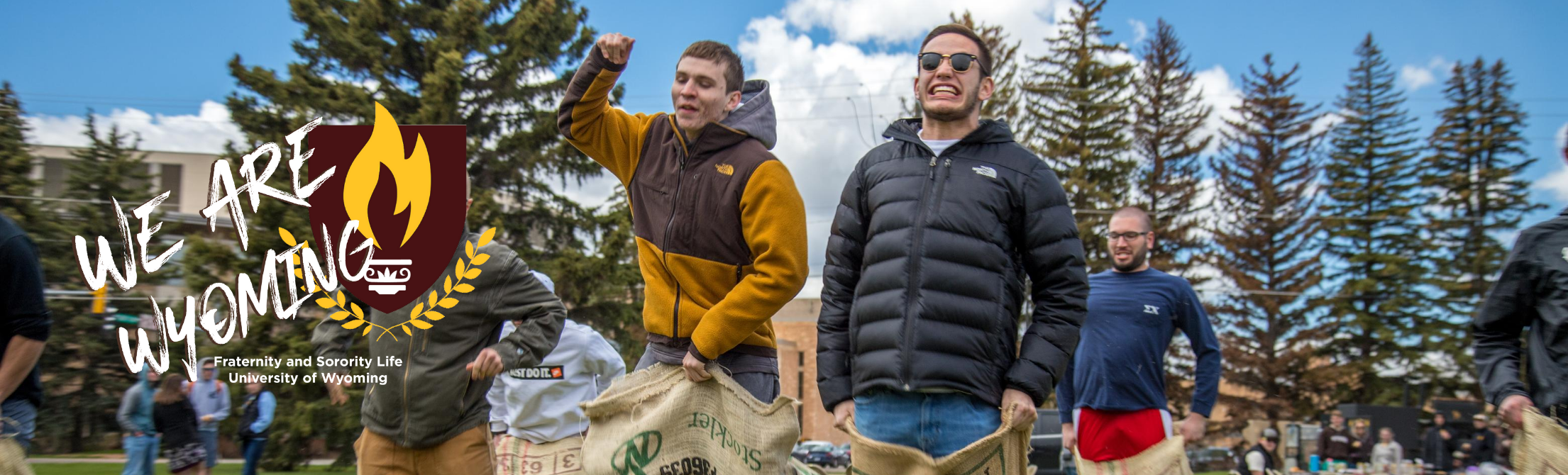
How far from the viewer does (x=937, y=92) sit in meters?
3.65

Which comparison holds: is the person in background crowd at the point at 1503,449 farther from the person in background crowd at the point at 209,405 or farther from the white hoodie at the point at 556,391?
the person in background crowd at the point at 209,405

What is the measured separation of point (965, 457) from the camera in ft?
10.9

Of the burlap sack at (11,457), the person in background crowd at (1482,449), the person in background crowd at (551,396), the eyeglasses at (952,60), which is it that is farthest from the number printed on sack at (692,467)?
the person in background crowd at (1482,449)

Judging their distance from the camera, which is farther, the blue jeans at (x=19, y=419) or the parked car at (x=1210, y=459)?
the parked car at (x=1210, y=459)

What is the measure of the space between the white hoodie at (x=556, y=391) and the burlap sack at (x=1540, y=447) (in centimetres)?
500

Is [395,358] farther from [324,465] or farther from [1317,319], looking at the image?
[1317,319]

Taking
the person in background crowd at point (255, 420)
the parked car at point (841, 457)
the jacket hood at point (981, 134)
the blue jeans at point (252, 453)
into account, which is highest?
the jacket hood at point (981, 134)

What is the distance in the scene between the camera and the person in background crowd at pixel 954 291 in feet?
11.0

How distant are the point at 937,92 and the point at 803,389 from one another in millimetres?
59813

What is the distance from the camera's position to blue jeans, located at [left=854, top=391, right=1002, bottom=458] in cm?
339

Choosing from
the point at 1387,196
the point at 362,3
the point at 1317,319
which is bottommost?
the point at 1317,319

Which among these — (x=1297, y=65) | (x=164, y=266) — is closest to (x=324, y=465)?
(x=164, y=266)

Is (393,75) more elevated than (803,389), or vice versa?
(393,75)

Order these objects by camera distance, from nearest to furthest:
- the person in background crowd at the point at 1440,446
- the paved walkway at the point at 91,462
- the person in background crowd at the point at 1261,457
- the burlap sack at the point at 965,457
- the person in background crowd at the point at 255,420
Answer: the burlap sack at the point at 965,457
the person in background crowd at the point at 255,420
the person in background crowd at the point at 1261,457
the person in background crowd at the point at 1440,446
the paved walkway at the point at 91,462
